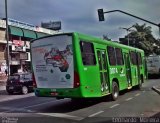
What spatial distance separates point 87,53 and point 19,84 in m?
14.3

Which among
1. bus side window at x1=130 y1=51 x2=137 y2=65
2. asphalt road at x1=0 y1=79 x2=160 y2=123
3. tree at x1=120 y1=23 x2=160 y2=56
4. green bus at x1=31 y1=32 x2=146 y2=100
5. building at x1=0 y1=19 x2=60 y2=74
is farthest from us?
tree at x1=120 y1=23 x2=160 y2=56

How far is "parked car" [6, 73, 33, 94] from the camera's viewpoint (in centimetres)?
2934

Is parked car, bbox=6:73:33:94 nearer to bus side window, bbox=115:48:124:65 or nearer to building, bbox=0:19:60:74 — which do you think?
bus side window, bbox=115:48:124:65

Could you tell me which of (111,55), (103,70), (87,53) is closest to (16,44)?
(111,55)

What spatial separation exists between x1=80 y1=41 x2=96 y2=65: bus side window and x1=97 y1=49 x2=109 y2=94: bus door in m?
0.67

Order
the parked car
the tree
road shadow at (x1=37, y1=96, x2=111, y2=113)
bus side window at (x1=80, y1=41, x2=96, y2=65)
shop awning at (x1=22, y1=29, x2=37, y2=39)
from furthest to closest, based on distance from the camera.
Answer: the tree < shop awning at (x1=22, y1=29, x2=37, y2=39) < the parked car < road shadow at (x1=37, y1=96, x2=111, y2=113) < bus side window at (x1=80, y1=41, x2=96, y2=65)

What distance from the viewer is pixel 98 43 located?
690 inches

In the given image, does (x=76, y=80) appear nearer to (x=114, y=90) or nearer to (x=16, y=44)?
(x=114, y=90)

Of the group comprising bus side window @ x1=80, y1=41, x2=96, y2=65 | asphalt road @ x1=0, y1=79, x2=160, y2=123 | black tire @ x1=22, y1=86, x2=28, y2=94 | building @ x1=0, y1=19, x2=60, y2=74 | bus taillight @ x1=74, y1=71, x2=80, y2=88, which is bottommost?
asphalt road @ x1=0, y1=79, x2=160, y2=123

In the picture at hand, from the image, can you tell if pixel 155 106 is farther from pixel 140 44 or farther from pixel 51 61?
pixel 140 44

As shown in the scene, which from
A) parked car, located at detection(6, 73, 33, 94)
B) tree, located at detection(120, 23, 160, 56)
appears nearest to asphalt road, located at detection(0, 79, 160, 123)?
parked car, located at detection(6, 73, 33, 94)

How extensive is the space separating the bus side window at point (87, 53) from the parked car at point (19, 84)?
44.8 ft

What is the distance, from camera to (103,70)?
17.6m

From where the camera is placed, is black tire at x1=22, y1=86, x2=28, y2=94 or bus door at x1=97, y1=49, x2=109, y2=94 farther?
black tire at x1=22, y1=86, x2=28, y2=94
